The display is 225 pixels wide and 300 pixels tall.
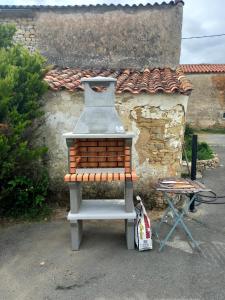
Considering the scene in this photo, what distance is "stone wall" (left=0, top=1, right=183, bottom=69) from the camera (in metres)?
8.72

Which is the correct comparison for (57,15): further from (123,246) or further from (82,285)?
(82,285)

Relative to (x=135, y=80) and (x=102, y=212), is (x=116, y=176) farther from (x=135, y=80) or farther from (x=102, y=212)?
(x=135, y=80)

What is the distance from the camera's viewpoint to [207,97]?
2153 centimetres

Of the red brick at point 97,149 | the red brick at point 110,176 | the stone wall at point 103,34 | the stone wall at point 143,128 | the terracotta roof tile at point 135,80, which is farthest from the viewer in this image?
the stone wall at point 103,34

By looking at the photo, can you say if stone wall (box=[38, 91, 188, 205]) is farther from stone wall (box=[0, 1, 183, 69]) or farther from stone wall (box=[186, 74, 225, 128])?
stone wall (box=[186, 74, 225, 128])

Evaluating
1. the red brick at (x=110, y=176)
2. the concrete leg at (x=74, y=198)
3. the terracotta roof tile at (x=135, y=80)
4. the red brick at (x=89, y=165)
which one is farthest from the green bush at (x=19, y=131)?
the red brick at (x=110, y=176)

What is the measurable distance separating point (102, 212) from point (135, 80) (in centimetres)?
360

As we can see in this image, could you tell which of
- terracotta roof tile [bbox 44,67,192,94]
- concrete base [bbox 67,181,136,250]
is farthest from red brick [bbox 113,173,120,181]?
terracotta roof tile [bbox 44,67,192,94]

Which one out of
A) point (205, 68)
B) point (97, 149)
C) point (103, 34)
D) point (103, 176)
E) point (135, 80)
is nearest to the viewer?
point (103, 176)

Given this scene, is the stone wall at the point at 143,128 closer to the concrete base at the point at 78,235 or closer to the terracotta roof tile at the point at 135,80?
the terracotta roof tile at the point at 135,80

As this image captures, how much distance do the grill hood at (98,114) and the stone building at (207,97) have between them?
1761 cm

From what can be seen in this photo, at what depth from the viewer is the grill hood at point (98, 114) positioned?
4863 mm

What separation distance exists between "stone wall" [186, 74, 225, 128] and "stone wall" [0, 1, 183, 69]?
1337cm

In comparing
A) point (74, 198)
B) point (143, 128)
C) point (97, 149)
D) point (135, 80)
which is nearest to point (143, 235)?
point (74, 198)
